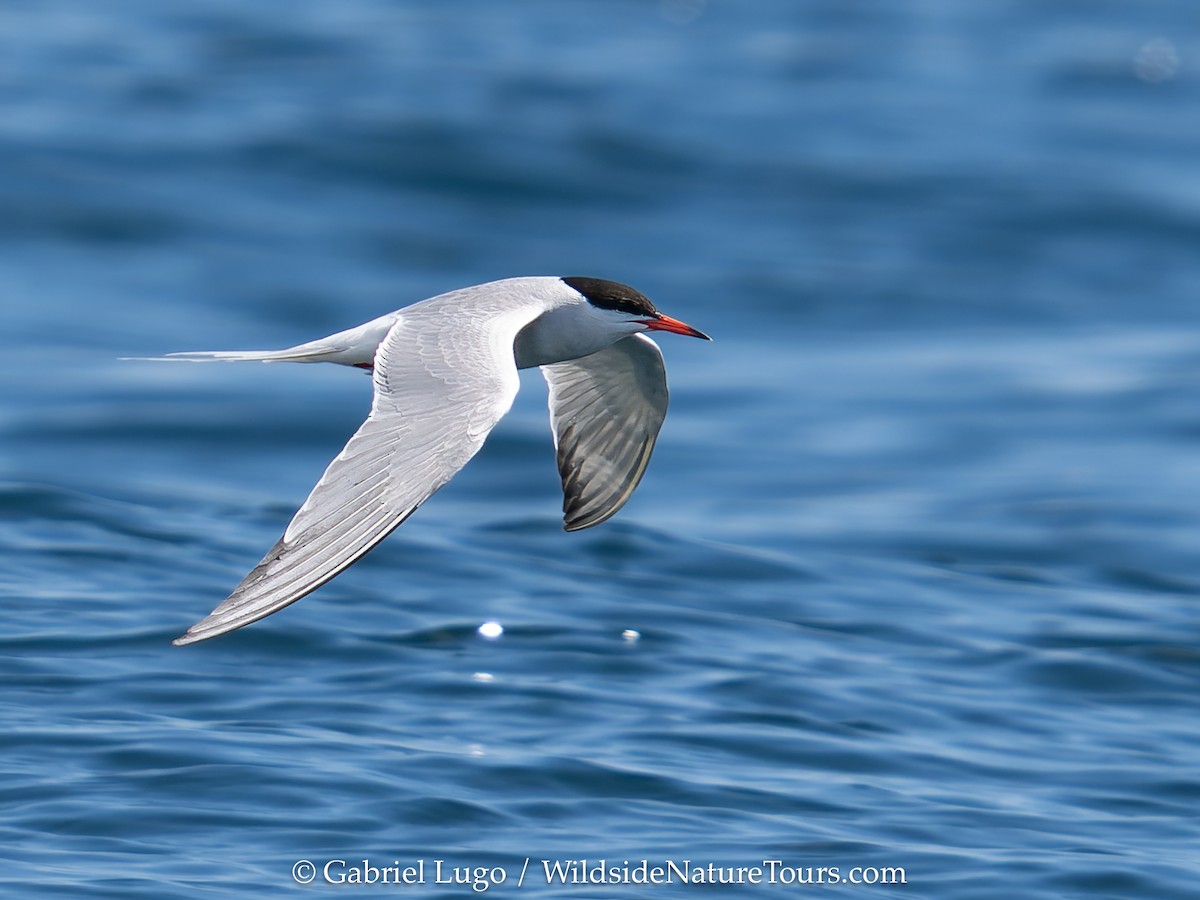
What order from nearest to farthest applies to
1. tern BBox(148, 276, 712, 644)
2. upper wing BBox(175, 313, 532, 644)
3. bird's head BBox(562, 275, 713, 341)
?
1. upper wing BBox(175, 313, 532, 644)
2. tern BBox(148, 276, 712, 644)
3. bird's head BBox(562, 275, 713, 341)

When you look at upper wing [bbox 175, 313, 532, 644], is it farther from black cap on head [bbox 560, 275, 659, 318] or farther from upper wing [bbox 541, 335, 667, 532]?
upper wing [bbox 541, 335, 667, 532]

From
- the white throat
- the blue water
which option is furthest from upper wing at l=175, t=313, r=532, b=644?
the blue water

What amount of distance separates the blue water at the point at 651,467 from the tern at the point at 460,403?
147cm

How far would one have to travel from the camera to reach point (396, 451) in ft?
19.5

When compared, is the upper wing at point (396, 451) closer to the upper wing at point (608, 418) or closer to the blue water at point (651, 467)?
the upper wing at point (608, 418)

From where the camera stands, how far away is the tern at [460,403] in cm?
539

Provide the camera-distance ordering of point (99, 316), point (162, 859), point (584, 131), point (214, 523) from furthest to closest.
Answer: point (584, 131)
point (99, 316)
point (214, 523)
point (162, 859)

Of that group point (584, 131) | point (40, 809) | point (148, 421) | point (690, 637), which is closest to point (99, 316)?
point (148, 421)

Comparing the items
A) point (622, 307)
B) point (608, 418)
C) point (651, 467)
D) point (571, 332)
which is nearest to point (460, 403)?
point (571, 332)

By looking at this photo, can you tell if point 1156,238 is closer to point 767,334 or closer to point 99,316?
point 767,334

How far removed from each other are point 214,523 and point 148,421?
2846 mm

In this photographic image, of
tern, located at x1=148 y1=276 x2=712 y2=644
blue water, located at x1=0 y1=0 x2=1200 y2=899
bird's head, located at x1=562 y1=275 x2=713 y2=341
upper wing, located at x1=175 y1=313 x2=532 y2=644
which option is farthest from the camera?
blue water, located at x1=0 y1=0 x2=1200 y2=899

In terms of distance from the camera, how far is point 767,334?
61.7 feet

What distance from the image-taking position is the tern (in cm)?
539
